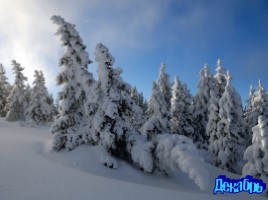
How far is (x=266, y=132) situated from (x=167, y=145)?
711 cm

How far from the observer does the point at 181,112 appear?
125 feet

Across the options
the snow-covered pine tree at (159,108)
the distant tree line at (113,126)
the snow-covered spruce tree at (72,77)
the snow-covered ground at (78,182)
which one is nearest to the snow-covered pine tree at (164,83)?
the snow-covered pine tree at (159,108)

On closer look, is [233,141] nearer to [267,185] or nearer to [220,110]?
[220,110]

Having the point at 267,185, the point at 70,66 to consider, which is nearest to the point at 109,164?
the point at 70,66

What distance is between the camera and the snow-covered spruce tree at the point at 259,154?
57.2 ft

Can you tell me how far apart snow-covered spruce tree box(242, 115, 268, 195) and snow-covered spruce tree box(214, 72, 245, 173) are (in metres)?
13.5

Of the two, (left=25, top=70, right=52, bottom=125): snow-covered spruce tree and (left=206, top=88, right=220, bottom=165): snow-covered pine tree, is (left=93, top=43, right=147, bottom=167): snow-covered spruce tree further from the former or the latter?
(left=25, top=70, right=52, bottom=125): snow-covered spruce tree

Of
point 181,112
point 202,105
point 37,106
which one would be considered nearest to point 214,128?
point 181,112

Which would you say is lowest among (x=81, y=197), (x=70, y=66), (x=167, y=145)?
(x=81, y=197)

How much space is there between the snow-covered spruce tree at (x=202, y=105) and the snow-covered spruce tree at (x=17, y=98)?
3101 cm

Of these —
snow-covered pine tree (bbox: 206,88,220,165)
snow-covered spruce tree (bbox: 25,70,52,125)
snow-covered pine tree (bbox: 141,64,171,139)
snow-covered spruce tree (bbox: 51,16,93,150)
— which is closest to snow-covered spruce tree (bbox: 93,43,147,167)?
snow-covered pine tree (bbox: 141,64,171,139)

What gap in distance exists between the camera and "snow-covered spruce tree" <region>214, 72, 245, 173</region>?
31688mm

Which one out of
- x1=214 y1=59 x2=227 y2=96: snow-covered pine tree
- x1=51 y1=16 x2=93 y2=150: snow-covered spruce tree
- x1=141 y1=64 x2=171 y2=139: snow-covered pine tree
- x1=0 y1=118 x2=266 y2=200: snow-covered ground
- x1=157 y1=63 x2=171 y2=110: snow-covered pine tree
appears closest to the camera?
x1=0 y1=118 x2=266 y2=200: snow-covered ground

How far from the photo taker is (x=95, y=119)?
17.3 metres
